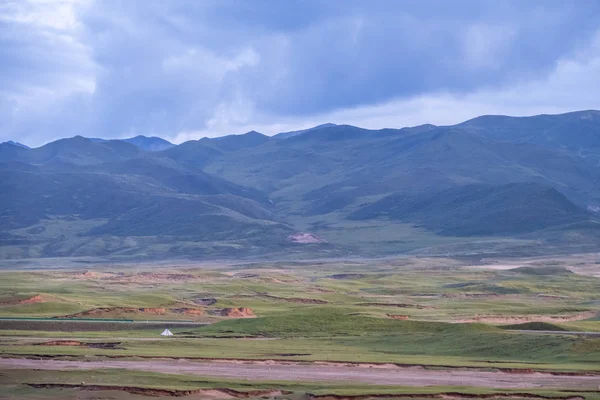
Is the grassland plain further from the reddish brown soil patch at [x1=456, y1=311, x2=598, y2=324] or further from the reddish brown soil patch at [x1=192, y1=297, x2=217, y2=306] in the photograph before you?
the reddish brown soil patch at [x1=192, y1=297, x2=217, y2=306]

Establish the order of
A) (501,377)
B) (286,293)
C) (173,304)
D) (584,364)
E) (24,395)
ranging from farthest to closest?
(286,293)
(173,304)
(584,364)
(501,377)
(24,395)

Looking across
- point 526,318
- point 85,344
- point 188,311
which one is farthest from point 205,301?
point 85,344

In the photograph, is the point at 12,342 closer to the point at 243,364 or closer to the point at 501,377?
the point at 243,364

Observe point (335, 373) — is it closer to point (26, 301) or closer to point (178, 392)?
point (178, 392)

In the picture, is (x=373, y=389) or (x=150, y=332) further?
(x=150, y=332)

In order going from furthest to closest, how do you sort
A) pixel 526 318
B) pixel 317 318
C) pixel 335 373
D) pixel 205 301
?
pixel 205 301
pixel 526 318
pixel 317 318
pixel 335 373

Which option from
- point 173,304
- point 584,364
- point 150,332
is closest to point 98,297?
point 173,304

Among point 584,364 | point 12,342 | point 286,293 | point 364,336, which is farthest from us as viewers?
point 286,293
